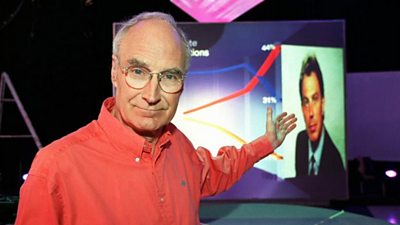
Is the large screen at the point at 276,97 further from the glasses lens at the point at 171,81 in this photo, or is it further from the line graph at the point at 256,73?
the glasses lens at the point at 171,81

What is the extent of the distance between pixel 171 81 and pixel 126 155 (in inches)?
6.8

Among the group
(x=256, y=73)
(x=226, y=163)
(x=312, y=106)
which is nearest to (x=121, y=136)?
(x=226, y=163)

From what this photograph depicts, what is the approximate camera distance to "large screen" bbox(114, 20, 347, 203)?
3867 mm

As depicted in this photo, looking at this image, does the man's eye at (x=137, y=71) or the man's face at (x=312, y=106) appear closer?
the man's eye at (x=137, y=71)

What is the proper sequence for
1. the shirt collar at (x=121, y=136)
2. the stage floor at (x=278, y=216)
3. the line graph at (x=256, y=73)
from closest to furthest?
the shirt collar at (x=121, y=136) < the stage floor at (x=278, y=216) < the line graph at (x=256, y=73)

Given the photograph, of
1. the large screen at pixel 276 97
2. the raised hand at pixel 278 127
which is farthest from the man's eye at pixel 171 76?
the large screen at pixel 276 97

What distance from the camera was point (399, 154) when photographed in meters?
4.46

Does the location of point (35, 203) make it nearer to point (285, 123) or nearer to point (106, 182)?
point (106, 182)

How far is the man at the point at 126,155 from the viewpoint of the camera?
85cm

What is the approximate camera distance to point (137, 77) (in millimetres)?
914

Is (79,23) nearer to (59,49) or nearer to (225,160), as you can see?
(59,49)

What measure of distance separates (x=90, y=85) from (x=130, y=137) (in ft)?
12.9

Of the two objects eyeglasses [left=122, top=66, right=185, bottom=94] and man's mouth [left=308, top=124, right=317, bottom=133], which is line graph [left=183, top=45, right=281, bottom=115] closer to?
man's mouth [left=308, top=124, right=317, bottom=133]

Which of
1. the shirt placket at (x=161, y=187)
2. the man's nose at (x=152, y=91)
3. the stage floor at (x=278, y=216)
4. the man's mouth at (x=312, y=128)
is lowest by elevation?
the stage floor at (x=278, y=216)
